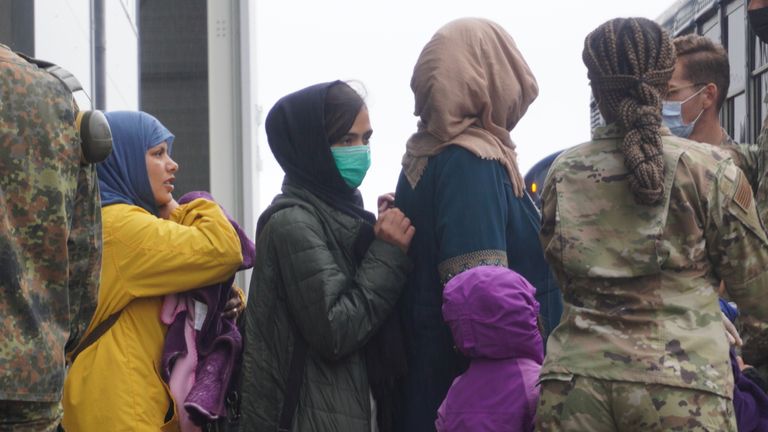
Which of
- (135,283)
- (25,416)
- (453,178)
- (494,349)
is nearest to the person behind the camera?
(25,416)

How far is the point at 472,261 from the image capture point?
144 inches

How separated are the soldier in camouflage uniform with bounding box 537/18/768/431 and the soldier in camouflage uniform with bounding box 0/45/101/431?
1.27 meters

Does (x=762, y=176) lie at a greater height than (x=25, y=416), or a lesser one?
greater

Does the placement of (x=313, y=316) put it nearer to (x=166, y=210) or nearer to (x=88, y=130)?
(x=166, y=210)

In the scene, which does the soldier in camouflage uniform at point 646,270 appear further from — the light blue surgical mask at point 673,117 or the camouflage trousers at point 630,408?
the light blue surgical mask at point 673,117

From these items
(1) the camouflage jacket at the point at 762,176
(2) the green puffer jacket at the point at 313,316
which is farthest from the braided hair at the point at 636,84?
(2) the green puffer jacket at the point at 313,316

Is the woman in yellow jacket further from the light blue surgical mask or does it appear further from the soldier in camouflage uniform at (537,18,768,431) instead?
the light blue surgical mask

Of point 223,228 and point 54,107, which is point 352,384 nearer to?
point 223,228

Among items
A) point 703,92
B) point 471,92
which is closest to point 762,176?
point 703,92

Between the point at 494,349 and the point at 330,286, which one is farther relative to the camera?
the point at 330,286

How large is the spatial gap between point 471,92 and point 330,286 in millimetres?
723

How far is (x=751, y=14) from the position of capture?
4082 mm

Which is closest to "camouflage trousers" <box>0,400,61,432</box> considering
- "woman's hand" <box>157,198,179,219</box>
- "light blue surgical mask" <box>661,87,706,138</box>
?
"woman's hand" <box>157,198,179,219</box>

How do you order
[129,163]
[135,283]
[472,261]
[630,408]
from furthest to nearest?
[129,163]
[135,283]
[472,261]
[630,408]
